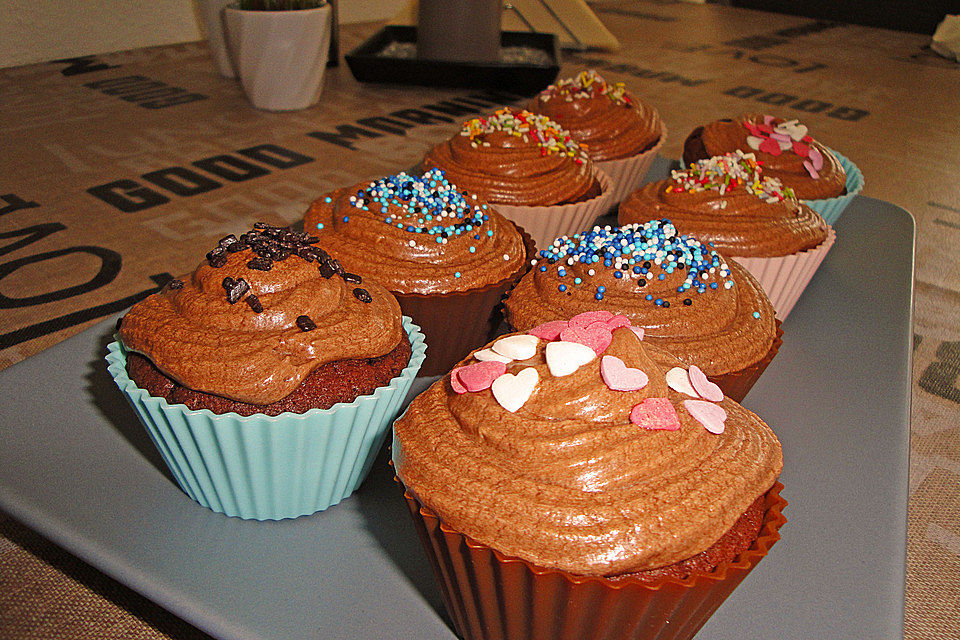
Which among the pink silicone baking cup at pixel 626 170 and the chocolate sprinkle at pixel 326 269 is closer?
the chocolate sprinkle at pixel 326 269

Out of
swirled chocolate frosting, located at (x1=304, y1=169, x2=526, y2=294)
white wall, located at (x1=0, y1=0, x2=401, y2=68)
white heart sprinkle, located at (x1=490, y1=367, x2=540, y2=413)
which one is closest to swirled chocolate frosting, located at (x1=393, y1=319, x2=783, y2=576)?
white heart sprinkle, located at (x1=490, y1=367, x2=540, y2=413)

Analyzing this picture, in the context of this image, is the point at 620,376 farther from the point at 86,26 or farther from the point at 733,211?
the point at 86,26

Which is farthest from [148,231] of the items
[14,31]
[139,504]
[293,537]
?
[14,31]

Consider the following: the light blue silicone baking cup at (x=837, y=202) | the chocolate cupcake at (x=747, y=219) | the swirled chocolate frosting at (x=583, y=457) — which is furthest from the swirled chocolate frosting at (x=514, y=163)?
the swirled chocolate frosting at (x=583, y=457)

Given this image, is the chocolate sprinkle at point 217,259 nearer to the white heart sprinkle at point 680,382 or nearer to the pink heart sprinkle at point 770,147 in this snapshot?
the white heart sprinkle at point 680,382

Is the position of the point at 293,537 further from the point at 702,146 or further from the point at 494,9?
the point at 494,9

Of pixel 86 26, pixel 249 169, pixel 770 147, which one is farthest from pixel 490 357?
pixel 86 26
